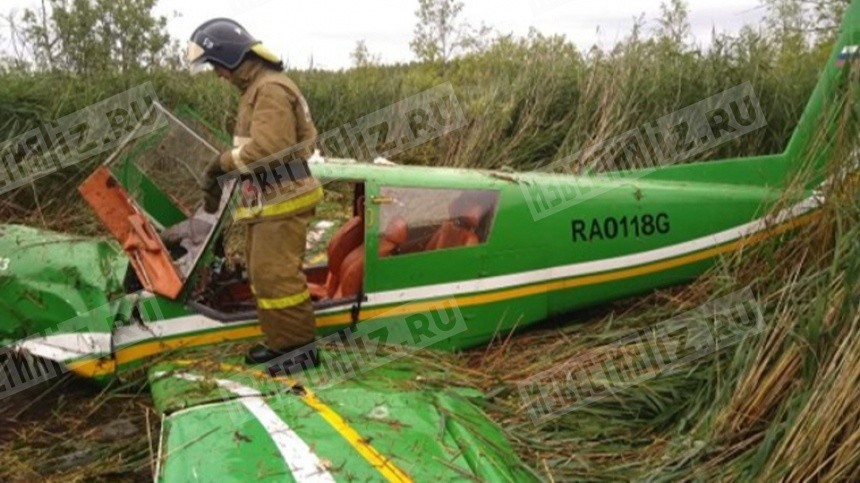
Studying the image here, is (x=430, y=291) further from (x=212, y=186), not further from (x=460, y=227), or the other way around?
(x=212, y=186)

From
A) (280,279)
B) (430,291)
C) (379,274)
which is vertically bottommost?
(430,291)

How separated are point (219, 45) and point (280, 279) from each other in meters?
1.23

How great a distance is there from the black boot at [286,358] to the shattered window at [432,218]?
2.39 feet

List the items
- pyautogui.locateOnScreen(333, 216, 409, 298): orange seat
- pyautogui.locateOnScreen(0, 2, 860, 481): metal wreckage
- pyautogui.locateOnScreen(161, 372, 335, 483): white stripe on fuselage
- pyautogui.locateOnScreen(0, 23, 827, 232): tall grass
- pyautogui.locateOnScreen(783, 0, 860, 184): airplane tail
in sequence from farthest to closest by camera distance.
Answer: pyautogui.locateOnScreen(0, 23, 827, 232): tall grass, pyautogui.locateOnScreen(333, 216, 409, 298): orange seat, pyautogui.locateOnScreen(783, 0, 860, 184): airplane tail, pyautogui.locateOnScreen(0, 2, 860, 481): metal wreckage, pyautogui.locateOnScreen(161, 372, 335, 483): white stripe on fuselage

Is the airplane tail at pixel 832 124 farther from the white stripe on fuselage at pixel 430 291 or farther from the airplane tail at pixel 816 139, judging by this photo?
the white stripe on fuselage at pixel 430 291

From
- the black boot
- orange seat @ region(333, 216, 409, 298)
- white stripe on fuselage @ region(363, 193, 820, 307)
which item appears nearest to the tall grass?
white stripe on fuselage @ region(363, 193, 820, 307)

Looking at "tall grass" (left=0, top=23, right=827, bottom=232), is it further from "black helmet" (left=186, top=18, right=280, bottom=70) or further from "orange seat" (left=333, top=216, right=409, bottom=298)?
"black helmet" (left=186, top=18, right=280, bottom=70)

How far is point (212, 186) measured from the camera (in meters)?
4.52

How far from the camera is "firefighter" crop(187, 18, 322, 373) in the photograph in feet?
13.5

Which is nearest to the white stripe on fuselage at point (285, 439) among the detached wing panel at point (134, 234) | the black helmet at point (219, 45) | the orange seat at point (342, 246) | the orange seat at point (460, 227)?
the detached wing panel at point (134, 234)

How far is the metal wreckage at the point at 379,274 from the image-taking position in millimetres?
3693

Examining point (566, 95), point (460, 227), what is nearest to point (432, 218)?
point (460, 227)

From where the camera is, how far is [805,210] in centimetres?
407

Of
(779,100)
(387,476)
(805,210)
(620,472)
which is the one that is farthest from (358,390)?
(779,100)
